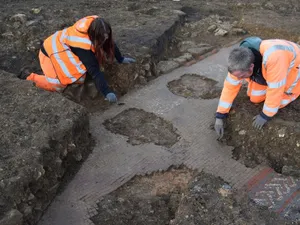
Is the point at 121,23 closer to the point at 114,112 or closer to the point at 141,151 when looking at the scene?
the point at 114,112

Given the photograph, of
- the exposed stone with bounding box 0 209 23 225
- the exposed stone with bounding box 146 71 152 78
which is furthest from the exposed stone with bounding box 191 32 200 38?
the exposed stone with bounding box 0 209 23 225

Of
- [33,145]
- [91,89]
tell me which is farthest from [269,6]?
[33,145]

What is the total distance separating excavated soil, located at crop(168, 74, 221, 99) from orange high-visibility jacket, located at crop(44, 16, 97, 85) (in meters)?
1.42

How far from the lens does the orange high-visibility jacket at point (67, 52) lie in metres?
4.21

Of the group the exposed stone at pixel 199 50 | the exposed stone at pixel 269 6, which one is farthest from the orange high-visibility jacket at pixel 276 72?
the exposed stone at pixel 269 6

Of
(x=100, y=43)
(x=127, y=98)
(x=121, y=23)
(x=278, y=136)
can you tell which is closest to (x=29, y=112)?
(x=100, y=43)

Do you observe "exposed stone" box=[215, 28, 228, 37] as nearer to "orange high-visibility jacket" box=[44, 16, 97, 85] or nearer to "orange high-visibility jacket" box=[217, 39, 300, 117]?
"orange high-visibility jacket" box=[217, 39, 300, 117]

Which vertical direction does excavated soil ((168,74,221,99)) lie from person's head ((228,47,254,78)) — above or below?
below

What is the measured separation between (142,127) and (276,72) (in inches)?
66.6

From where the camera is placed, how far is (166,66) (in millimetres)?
5543

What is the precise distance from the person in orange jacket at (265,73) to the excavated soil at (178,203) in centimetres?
92

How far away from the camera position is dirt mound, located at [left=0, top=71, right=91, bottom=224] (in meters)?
2.90

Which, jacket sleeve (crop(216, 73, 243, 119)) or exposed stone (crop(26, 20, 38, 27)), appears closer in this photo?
jacket sleeve (crop(216, 73, 243, 119))

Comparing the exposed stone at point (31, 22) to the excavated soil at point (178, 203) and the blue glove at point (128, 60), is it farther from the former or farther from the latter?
the excavated soil at point (178, 203)
